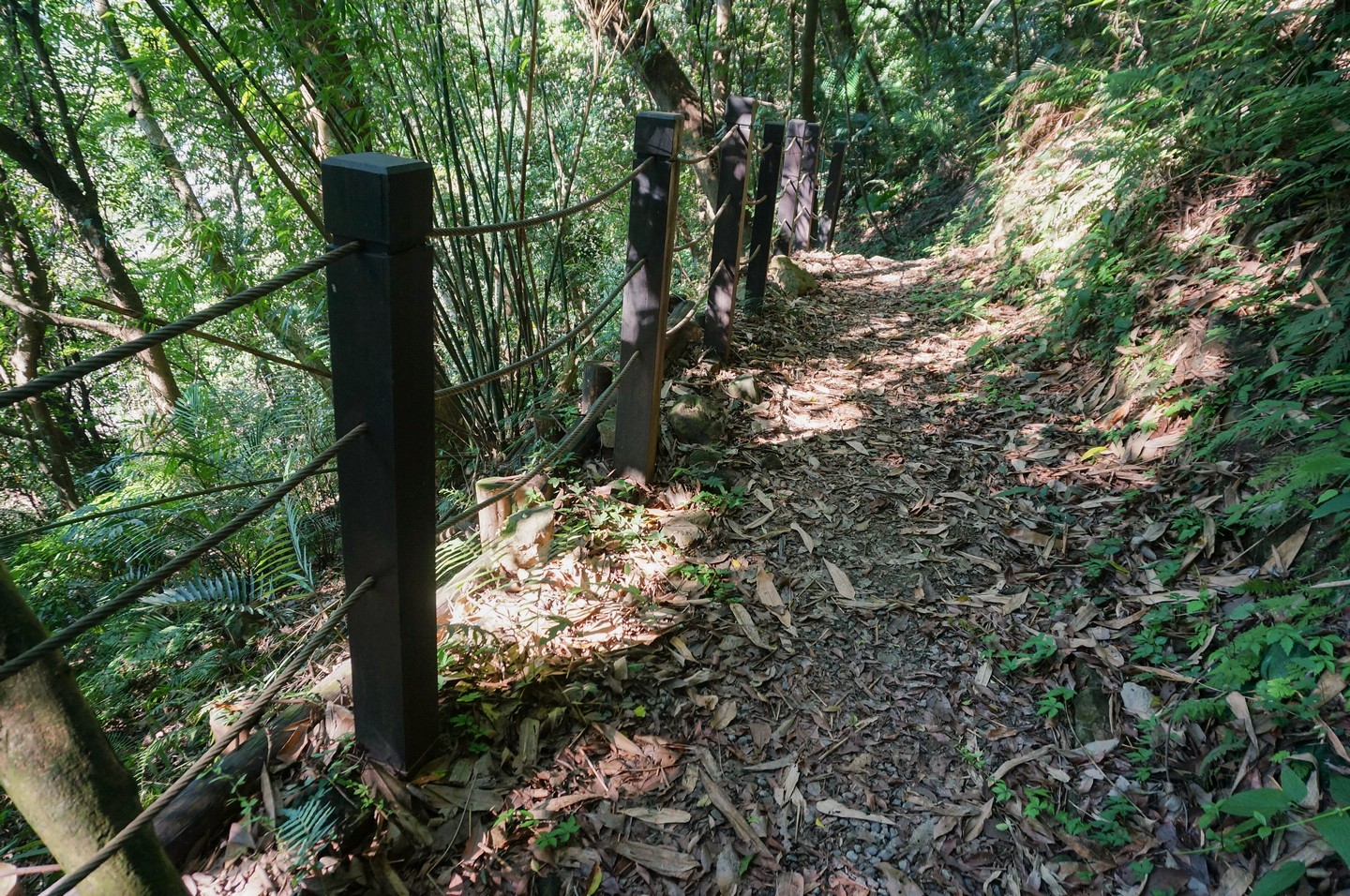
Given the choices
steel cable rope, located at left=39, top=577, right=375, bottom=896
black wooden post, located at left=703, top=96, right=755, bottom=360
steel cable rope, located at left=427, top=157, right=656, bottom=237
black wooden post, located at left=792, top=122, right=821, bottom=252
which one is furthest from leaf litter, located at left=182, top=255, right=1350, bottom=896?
black wooden post, located at left=792, top=122, right=821, bottom=252

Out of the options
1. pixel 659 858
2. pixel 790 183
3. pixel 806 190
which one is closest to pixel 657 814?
pixel 659 858

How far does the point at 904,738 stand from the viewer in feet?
6.03

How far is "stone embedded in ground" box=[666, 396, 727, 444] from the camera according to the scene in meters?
3.05

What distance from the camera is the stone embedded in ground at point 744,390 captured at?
11.6ft

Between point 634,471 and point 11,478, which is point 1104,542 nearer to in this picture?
point 634,471

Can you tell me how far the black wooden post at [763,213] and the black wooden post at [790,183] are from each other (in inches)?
68.3

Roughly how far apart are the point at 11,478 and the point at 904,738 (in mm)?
9620

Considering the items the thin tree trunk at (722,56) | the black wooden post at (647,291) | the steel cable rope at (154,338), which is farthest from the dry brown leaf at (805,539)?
the thin tree trunk at (722,56)

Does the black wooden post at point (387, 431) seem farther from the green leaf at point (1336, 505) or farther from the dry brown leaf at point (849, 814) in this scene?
the green leaf at point (1336, 505)

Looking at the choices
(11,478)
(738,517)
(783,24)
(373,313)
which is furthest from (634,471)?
(783,24)

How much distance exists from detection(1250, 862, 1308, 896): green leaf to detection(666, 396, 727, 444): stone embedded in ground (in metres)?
2.17

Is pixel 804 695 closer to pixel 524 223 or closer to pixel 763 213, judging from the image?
pixel 524 223

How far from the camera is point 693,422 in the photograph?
3.06 meters

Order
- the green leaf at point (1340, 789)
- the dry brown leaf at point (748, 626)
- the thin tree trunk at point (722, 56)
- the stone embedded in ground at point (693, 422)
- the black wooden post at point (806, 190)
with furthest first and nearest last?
the thin tree trunk at point (722, 56) < the black wooden post at point (806, 190) < the stone embedded in ground at point (693, 422) < the dry brown leaf at point (748, 626) < the green leaf at point (1340, 789)
